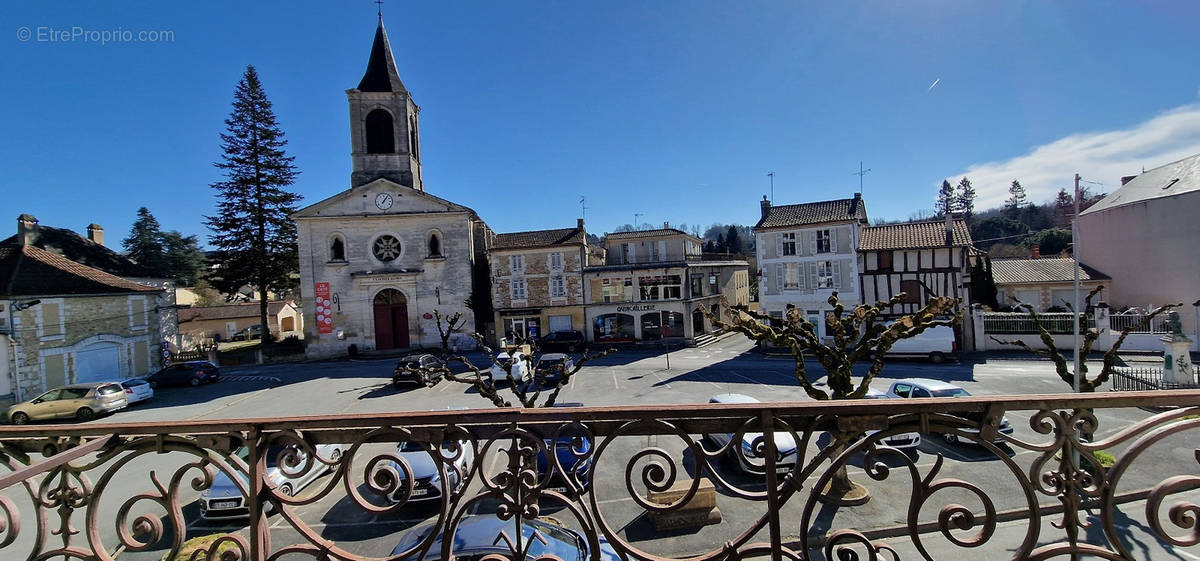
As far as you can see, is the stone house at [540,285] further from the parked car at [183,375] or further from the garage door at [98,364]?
Answer: the garage door at [98,364]

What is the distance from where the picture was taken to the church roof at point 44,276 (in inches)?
848

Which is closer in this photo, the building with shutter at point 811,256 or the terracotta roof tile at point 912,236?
the terracotta roof tile at point 912,236

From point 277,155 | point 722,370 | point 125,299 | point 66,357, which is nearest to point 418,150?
point 277,155

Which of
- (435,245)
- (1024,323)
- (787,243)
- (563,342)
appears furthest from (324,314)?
(1024,323)

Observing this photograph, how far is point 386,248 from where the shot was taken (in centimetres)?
3416

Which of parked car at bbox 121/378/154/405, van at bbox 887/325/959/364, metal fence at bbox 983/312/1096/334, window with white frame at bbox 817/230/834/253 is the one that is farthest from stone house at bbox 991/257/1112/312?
parked car at bbox 121/378/154/405

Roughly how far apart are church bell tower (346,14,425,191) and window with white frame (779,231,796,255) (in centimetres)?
2519

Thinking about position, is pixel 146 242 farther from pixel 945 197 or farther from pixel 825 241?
pixel 945 197

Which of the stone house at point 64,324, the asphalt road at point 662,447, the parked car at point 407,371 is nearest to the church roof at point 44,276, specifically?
the stone house at point 64,324

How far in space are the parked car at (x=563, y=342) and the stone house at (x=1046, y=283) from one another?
2548cm

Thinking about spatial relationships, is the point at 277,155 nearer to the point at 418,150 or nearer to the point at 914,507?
the point at 418,150

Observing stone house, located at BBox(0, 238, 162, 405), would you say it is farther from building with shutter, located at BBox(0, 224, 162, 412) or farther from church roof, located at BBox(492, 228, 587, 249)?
church roof, located at BBox(492, 228, 587, 249)

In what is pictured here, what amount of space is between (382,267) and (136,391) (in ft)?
49.3

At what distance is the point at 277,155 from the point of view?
37750mm
